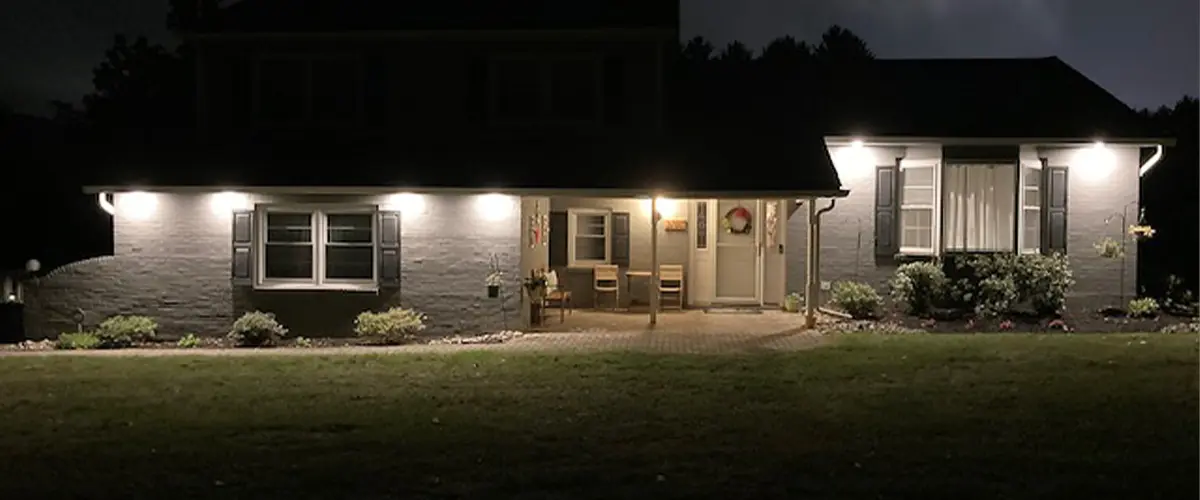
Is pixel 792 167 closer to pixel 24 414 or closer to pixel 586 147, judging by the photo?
pixel 586 147

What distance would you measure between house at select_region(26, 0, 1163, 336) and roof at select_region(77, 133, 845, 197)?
46 millimetres

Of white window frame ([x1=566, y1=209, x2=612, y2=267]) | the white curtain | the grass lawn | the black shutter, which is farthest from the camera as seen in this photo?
white window frame ([x1=566, y1=209, x2=612, y2=267])

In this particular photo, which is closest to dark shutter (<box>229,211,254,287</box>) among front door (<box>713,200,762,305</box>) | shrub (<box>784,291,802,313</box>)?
front door (<box>713,200,762,305</box>)

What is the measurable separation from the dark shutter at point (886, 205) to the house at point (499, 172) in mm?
34

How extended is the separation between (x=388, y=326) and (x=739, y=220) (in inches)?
259

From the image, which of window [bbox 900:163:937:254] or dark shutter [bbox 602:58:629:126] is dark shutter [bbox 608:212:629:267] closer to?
dark shutter [bbox 602:58:629:126]

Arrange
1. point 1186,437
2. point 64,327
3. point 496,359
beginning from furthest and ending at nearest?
1. point 64,327
2. point 496,359
3. point 1186,437

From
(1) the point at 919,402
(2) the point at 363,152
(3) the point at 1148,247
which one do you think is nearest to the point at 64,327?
(2) the point at 363,152

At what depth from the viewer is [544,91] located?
16062 millimetres

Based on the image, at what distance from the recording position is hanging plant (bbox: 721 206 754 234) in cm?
1816

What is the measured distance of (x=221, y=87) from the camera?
16.3m

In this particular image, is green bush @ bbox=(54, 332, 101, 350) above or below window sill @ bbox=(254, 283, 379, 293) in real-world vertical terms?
below

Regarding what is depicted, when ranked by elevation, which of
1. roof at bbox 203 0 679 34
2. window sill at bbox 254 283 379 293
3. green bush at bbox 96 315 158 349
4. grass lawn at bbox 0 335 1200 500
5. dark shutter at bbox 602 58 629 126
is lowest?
grass lawn at bbox 0 335 1200 500

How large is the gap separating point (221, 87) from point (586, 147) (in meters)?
5.62
